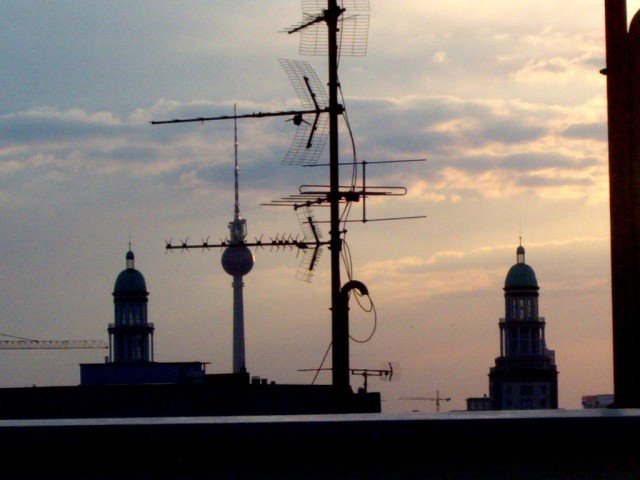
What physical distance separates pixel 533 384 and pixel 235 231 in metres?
53.1

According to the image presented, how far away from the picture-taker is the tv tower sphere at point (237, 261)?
578ft

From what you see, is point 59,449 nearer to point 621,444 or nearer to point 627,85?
point 621,444

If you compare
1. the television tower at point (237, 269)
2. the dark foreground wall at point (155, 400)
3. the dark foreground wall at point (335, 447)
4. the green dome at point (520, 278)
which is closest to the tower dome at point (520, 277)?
the green dome at point (520, 278)

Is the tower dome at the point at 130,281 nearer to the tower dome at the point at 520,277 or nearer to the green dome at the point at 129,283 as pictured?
the green dome at the point at 129,283

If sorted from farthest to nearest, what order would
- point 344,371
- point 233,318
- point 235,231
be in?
point 233,318 < point 235,231 < point 344,371

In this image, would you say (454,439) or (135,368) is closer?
(454,439)

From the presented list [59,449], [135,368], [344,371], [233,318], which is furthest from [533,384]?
[59,449]

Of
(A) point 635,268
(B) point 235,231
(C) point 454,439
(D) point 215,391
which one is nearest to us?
(C) point 454,439

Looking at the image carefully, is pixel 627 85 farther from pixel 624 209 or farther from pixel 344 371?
pixel 344 371

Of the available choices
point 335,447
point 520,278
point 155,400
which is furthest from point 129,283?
point 335,447

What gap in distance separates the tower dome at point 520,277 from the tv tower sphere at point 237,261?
3936cm

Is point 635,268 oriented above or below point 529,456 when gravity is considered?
above

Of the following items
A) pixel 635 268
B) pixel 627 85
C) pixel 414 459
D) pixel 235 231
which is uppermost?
pixel 235 231

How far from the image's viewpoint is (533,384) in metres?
200
